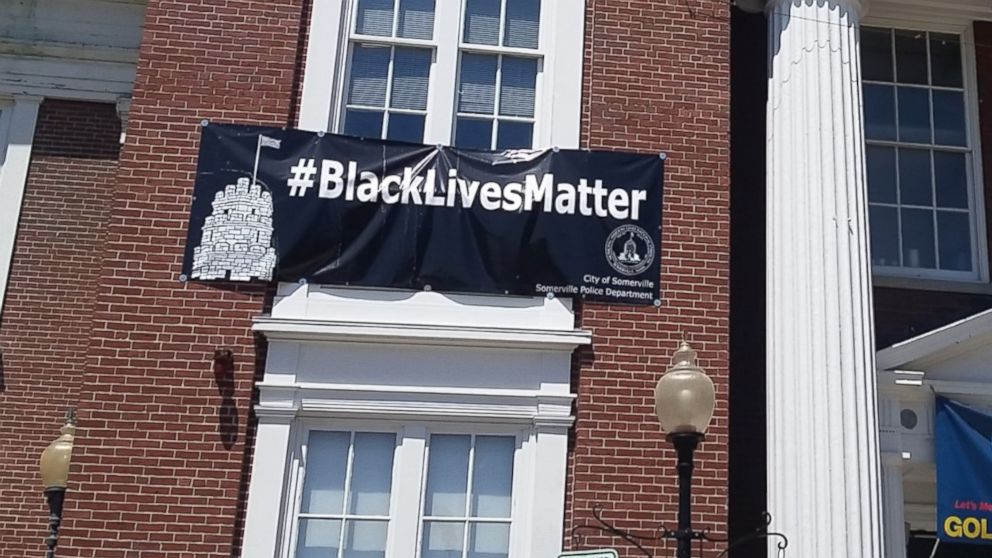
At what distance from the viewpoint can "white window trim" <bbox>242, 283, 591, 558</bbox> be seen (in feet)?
28.2

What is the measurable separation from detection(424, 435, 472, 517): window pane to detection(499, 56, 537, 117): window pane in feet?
9.31

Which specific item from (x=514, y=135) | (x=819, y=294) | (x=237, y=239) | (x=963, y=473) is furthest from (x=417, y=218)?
(x=963, y=473)

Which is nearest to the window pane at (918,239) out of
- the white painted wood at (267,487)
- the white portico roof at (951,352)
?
the white portico roof at (951,352)

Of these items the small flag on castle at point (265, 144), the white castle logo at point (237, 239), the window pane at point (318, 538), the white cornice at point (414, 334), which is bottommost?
the window pane at point (318, 538)

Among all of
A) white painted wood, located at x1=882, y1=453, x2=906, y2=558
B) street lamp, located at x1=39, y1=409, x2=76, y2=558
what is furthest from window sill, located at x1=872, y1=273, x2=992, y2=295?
street lamp, located at x1=39, y1=409, x2=76, y2=558

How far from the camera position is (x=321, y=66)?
9.61 metres

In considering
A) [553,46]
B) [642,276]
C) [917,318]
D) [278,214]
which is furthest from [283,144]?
[917,318]

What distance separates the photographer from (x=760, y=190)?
436 inches

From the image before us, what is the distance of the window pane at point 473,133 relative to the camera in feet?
31.6

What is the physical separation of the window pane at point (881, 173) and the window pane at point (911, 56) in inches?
34.0

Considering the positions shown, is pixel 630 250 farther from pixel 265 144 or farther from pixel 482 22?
pixel 265 144

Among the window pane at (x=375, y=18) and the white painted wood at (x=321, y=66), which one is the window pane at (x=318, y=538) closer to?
the white painted wood at (x=321, y=66)

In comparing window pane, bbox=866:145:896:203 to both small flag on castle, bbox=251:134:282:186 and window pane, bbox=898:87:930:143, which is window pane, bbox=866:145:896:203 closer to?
window pane, bbox=898:87:930:143

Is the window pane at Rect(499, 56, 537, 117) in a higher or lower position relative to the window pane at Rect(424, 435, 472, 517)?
higher
